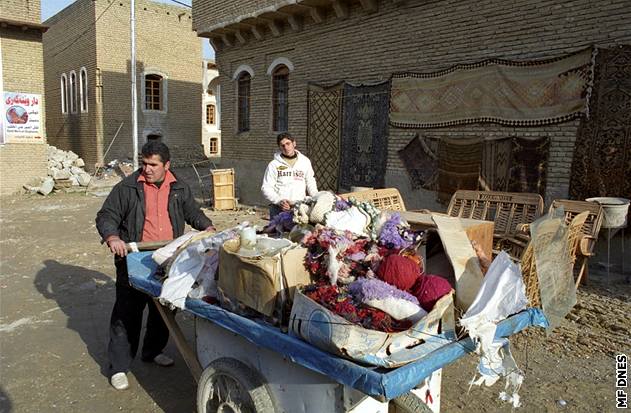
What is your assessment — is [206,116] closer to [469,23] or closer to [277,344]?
[469,23]

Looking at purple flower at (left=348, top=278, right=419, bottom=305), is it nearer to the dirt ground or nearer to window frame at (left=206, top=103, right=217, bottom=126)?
the dirt ground

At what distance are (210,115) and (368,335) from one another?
99.9ft

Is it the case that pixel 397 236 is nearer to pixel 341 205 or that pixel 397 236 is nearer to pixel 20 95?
pixel 341 205

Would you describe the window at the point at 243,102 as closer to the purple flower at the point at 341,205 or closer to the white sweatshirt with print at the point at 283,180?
the white sweatshirt with print at the point at 283,180

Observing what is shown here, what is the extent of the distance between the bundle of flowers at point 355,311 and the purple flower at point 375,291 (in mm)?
34

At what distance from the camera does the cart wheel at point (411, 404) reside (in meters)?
2.11

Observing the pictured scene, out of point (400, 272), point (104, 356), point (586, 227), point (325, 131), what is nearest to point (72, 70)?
point (325, 131)

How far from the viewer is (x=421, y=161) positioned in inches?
361

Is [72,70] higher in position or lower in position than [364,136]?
higher

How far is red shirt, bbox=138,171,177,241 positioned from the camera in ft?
11.8

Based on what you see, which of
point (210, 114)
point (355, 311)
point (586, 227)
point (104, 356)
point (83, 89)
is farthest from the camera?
point (210, 114)

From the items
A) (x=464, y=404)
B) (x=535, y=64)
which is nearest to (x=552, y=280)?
(x=464, y=404)

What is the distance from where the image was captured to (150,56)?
23766 mm

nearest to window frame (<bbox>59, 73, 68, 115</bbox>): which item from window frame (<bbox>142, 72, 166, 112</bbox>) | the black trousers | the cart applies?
window frame (<bbox>142, 72, 166, 112</bbox>)
